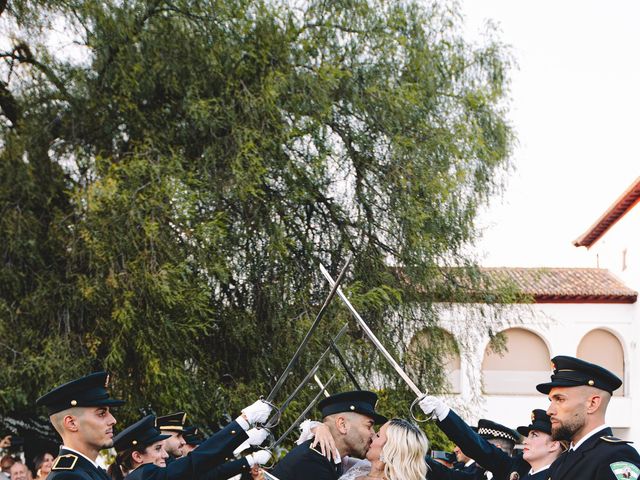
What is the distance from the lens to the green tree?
1316 cm

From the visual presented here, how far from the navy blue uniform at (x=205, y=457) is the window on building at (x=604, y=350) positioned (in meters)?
33.8

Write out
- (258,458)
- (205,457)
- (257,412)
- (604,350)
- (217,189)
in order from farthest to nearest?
(604,350) → (217,189) → (258,458) → (257,412) → (205,457)

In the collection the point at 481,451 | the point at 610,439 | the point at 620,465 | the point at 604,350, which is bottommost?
the point at 604,350

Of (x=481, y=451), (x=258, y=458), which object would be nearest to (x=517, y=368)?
(x=258, y=458)

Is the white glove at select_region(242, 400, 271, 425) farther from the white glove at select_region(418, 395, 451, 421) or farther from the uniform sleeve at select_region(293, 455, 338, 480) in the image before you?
the white glove at select_region(418, 395, 451, 421)

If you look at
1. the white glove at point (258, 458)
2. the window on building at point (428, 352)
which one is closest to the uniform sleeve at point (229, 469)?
the white glove at point (258, 458)

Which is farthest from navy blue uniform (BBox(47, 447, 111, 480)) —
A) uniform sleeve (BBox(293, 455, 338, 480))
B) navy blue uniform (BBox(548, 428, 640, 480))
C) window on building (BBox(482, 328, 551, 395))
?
window on building (BBox(482, 328, 551, 395))

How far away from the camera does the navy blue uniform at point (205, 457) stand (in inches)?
220

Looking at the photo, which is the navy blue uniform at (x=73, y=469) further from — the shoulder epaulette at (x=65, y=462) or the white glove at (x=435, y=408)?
the white glove at (x=435, y=408)

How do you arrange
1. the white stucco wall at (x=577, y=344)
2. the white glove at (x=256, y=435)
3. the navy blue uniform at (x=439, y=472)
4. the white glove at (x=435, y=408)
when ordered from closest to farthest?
A: the white glove at (x=435, y=408), the white glove at (x=256, y=435), the navy blue uniform at (x=439, y=472), the white stucco wall at (x=577, y=344)

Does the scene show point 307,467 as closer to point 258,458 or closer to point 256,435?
point 256,435

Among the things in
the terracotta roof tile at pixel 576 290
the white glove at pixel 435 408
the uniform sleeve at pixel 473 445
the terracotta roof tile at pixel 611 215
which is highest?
the terracotta roof tile at pixel 611 215

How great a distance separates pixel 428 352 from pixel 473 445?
9.10 m

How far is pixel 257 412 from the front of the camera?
5855 mm
